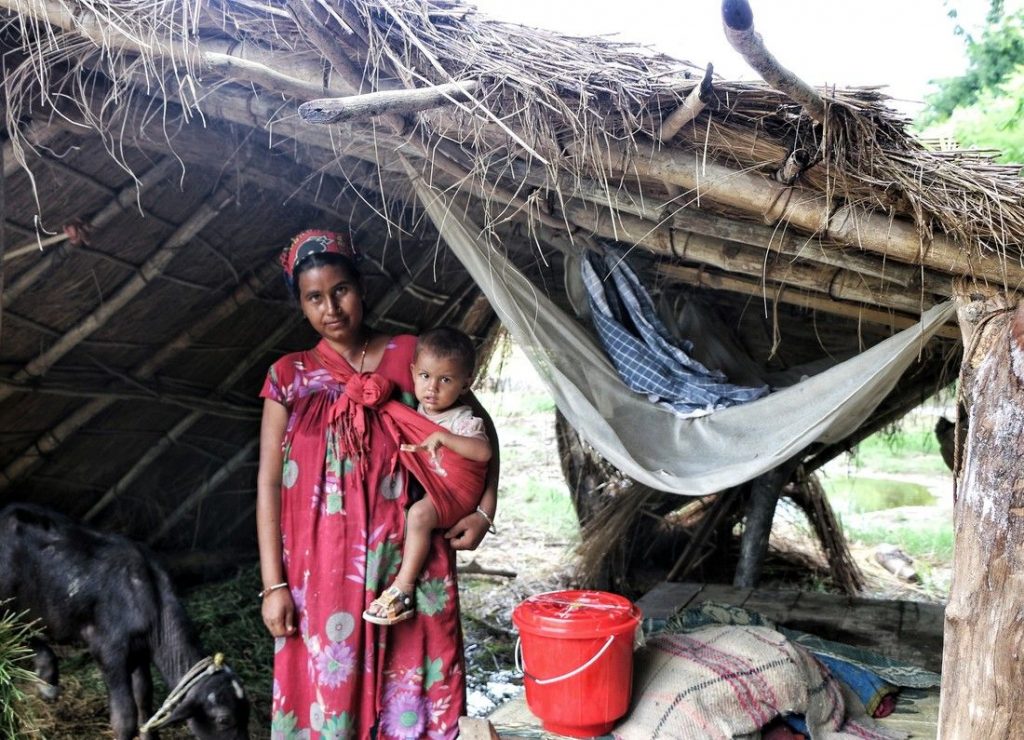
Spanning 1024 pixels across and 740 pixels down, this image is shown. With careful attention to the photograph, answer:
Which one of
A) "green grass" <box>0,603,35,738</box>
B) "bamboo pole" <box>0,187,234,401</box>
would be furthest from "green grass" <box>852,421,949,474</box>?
"green grass" <box>0,603,35,738</box>

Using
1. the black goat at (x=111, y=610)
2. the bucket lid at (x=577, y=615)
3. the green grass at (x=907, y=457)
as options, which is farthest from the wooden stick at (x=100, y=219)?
the green grass at (x=907, y=457)

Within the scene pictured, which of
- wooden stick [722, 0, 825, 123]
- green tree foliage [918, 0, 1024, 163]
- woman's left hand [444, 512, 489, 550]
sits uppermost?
green tree foliage [918, 0, 1024, 163]

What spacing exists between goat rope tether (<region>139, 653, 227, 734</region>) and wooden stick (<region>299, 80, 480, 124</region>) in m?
1.69

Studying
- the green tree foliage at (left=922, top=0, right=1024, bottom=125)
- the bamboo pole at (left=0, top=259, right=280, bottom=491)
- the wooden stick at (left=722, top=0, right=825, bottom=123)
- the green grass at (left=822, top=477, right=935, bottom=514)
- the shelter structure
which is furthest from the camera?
the green tree foliage at (left=922, top=0, right=1024, bottom=125)

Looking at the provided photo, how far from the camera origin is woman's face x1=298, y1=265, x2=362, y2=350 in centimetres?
233

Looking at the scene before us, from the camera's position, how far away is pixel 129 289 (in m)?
3.14

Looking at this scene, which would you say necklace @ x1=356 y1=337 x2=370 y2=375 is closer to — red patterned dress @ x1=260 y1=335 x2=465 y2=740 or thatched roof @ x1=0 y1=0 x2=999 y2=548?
red patterned dress @ x1=260 y1=335 x2=465 y2=740

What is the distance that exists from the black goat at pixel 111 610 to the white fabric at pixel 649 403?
1.33 meters

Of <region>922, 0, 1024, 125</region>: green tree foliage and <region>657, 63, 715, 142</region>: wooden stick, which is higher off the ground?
<region>922, 0, 1024, 125</region>: green tree foliage

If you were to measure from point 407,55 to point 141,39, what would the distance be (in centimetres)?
60

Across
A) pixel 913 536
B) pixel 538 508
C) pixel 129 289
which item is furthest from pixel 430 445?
pixel 913 536

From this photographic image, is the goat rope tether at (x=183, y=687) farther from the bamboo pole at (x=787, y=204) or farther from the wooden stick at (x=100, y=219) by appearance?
the bamboo pole at (x=787, y=204)

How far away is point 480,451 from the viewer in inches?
94.3

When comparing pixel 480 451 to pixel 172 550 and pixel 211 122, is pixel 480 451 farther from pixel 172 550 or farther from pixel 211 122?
pixel 172 550
